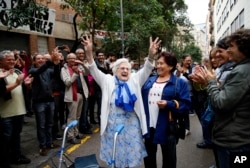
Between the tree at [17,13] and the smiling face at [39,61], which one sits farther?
the tree at [17,13]

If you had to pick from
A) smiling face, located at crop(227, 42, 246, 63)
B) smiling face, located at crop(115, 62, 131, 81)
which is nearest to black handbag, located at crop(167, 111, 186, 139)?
smiling face, located at crop(115, 62, 131, 81)

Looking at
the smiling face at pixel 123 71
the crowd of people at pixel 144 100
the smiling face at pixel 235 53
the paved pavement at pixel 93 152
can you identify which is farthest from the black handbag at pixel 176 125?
the paved pavement at pixel 93 152

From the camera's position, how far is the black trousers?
12.3 ft

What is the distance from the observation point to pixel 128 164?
148 inches

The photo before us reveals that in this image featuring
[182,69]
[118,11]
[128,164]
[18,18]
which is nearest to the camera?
[128,164]

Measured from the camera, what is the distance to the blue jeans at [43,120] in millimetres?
5531

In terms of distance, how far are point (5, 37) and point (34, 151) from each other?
8.57 metres

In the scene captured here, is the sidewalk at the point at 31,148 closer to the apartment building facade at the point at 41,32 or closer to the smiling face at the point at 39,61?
the smiling face at the point at 39,61

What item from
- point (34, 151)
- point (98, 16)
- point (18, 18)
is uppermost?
point (98, 16)

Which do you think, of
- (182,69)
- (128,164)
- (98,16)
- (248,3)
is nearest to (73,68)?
(182,69)

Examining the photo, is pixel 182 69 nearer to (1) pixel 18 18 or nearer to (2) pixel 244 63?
(1) pixel 18 18

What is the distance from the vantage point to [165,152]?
3.79 m

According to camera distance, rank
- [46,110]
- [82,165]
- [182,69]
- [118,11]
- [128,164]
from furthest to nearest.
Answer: [118,11] < [182,69] < [46,110] < [128,164] < [82,165]

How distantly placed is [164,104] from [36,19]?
429 centimetres
